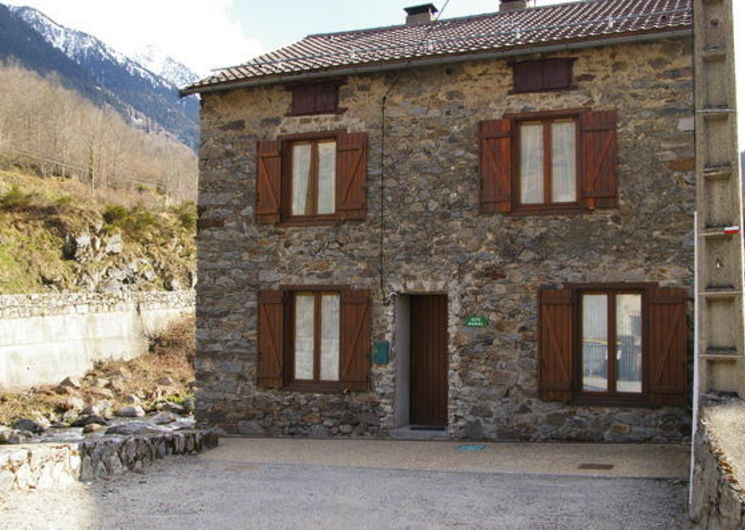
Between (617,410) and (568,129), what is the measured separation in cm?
386

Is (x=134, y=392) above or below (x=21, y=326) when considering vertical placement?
below

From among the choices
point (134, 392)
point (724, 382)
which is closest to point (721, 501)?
point (724, 382)

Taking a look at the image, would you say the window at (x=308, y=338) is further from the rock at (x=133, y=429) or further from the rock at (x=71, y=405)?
the rock at (x=71, y=405)

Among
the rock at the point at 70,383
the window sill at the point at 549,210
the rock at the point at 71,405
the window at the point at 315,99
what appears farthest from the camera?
the rock at the point at 70,383

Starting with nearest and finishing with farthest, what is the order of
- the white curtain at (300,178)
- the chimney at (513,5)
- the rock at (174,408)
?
the white curtain at (300,178) < the chimney at (513,5) < the rock at (174,408)

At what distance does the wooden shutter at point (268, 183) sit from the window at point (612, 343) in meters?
4.27

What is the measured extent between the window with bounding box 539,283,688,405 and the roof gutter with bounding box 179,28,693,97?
3.23 meters

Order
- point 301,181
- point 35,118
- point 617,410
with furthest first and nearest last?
point 35,118, point 301,181, point 617,410

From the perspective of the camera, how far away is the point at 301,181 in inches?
496

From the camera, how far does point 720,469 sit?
4.53 meters

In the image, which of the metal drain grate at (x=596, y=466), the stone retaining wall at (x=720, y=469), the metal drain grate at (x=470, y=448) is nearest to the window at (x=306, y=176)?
the metal drain grate at (x=470, y=448)

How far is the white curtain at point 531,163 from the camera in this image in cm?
1130

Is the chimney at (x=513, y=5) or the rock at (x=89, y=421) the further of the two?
the rock at (x=89, y=421)

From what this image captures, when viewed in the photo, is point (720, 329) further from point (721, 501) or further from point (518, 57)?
point (518, 57)
